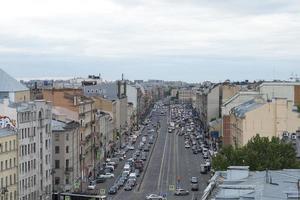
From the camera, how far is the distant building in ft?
143

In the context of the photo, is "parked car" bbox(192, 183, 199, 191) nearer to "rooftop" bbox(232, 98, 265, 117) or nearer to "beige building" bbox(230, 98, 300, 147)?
"beige building" bbox(230, 98, 300, 147)

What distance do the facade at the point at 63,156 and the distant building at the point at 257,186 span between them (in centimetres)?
4887

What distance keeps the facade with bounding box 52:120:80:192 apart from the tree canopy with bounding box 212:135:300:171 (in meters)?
30.3

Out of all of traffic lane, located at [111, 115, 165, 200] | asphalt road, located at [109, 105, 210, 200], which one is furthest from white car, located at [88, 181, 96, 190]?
asphalt road, located at [109, 105, 210, 200]

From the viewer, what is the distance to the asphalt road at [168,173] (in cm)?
10662

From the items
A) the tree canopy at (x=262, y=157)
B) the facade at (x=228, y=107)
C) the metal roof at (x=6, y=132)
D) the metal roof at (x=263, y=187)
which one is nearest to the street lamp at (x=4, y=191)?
the metal roof at (x=6, y=132)

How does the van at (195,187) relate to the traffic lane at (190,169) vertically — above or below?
above

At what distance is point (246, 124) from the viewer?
10806 cm

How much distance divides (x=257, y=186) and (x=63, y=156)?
206ft

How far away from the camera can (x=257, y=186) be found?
4853 centimetres

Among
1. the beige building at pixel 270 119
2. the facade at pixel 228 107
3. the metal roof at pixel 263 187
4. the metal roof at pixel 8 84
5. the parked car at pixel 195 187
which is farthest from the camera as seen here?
the facade at pixel 228 107

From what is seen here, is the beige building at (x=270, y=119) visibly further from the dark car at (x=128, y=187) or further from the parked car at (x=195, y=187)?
the dark car at (x=128, y=187)

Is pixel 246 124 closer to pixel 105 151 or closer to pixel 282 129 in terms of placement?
pixel 282 129

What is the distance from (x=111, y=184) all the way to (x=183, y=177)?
12.4 metres
